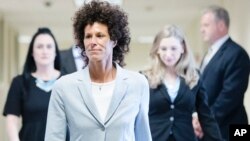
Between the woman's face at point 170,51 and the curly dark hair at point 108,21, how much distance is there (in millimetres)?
718

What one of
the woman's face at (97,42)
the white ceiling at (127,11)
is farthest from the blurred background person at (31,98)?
the white ceiling at (127,11)

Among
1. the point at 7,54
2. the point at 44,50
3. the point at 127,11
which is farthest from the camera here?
the point at 7,54

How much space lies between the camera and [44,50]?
246 centimetres

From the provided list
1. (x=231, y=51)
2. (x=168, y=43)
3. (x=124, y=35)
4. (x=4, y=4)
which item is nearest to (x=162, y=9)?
(x=4, y=4)

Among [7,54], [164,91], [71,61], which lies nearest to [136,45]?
[7,54]

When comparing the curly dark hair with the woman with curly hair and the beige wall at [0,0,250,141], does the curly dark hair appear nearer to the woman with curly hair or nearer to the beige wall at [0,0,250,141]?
the woman with curly hair

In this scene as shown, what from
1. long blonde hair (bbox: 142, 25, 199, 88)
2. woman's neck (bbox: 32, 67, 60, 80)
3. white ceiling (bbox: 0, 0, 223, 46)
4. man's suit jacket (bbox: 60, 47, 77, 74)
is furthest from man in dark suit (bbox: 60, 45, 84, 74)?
white ceiling (bbox: 0, 0, 223, 46)

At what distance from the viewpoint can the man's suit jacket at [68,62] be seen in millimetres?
2714

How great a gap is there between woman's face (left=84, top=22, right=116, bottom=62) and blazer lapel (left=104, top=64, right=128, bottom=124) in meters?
0.07

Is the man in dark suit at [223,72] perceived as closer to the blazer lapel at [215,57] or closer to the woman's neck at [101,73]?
the blazer lapel at [215,57]

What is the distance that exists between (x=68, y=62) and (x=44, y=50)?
33 centimetres

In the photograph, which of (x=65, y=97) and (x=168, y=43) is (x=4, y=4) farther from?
(x=65, y=97)

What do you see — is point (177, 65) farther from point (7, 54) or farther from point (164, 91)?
point (7, 54)

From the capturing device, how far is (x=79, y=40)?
1.54 meters
